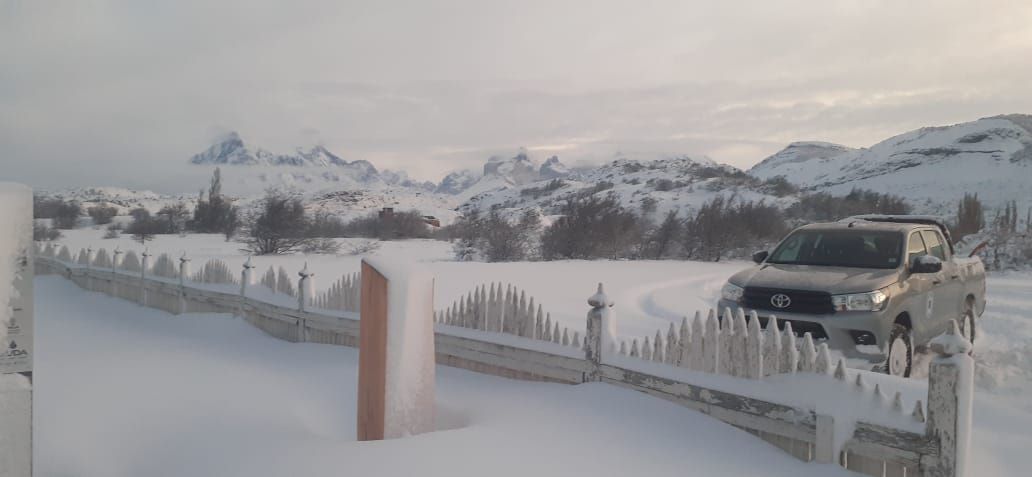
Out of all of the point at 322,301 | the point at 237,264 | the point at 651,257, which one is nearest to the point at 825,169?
the point at 651,257

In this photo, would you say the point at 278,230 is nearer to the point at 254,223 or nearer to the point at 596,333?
the point at 254,223

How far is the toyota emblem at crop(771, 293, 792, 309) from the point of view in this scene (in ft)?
19.8

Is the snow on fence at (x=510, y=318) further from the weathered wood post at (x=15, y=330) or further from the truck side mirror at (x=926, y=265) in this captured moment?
the weathered wood post at (x=15, y=330)

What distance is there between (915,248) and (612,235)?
17884 mm

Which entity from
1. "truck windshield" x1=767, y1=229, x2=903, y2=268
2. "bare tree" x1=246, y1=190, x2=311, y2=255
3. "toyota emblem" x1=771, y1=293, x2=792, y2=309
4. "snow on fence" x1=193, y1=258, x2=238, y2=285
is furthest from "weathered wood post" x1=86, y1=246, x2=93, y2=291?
"toyota emblem" x1=771, y1=293, x2=792, y2=309

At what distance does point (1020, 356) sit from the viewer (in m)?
8.00

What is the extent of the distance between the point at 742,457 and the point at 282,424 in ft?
11.0

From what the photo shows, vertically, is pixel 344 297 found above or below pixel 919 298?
below

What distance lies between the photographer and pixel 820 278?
20.2 feet

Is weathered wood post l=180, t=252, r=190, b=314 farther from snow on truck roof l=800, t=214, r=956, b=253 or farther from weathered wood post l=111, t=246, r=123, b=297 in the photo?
snow on truck roof l=800, t=214, r=956, b=253

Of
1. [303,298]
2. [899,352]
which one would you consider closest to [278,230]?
[303,298]

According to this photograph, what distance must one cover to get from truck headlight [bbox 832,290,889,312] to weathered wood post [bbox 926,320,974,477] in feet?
7.38

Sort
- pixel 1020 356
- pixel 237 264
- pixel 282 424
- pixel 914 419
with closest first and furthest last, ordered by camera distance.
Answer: pixel 914 419, pixel 282 424, pixel 1020 356, pixel 237 264

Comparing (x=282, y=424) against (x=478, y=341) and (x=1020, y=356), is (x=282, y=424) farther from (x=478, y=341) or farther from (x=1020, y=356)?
(x=1020, y=356)
